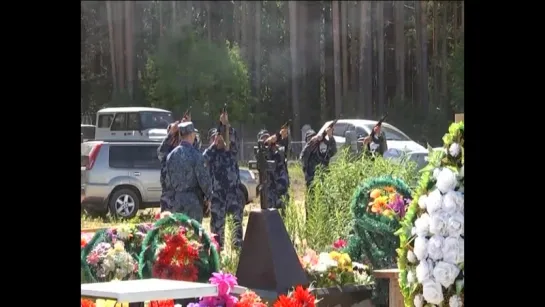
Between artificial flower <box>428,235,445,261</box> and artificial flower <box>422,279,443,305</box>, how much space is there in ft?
0.41

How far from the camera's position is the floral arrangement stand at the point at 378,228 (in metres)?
7.37

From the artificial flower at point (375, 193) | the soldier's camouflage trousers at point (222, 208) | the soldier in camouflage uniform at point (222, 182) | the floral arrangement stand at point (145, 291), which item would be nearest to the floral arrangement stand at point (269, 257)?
the floral arrangement stand at point (145, 291)

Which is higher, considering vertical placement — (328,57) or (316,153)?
(328,57)

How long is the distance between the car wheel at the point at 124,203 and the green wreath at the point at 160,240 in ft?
32.0

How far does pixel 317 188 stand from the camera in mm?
9594

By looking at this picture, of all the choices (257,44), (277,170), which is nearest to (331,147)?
(277,170)

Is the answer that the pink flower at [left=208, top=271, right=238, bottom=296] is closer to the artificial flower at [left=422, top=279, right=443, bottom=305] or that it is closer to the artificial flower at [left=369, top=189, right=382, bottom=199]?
the artificial flower at [left=422, top=279, right=443, bottom=305]

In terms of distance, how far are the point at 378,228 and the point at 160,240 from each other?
2122 mm

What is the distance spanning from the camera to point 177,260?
5.86 metres

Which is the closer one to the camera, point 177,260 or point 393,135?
point 177,260

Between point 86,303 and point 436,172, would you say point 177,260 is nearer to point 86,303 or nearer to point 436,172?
point 86,303

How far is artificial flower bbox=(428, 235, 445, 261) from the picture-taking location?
182 inches
